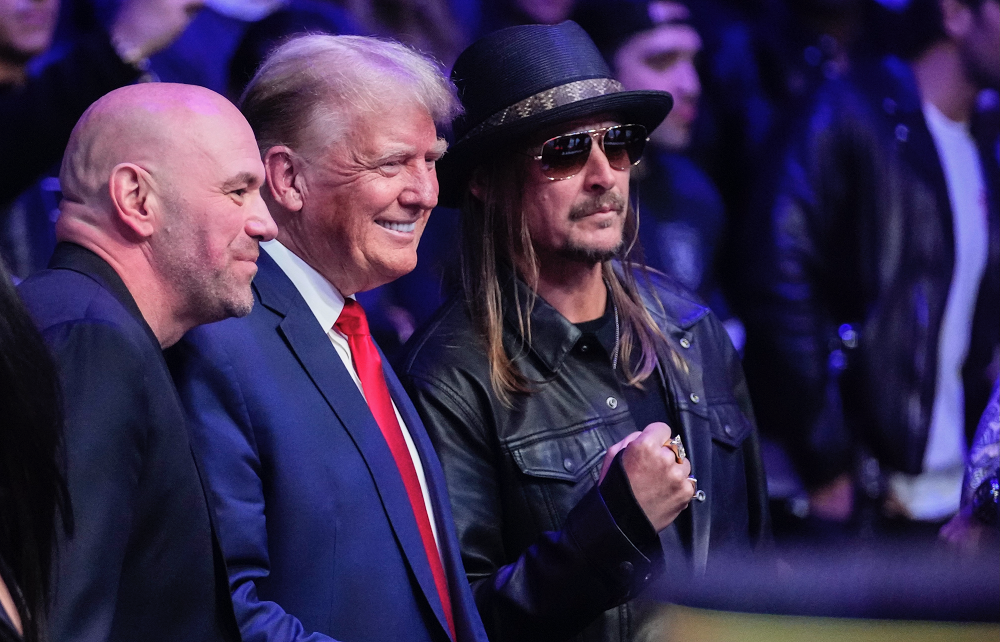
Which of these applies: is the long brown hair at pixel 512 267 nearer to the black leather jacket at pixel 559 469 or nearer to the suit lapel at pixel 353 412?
the black leather jacket at pixel 559 469

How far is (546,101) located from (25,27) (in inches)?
51.3

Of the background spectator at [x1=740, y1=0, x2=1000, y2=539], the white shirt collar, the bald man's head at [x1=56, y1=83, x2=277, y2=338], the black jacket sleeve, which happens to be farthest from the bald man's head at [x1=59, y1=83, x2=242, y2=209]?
the background spectator at [x1=740, y1=0, x2=1000, y2=539]

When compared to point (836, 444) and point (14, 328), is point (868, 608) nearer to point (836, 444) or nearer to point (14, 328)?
point (14, 328)

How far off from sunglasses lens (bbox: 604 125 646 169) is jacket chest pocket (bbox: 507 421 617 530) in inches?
24.4

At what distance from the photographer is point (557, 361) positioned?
2.57 meters

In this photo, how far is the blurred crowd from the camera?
401 centimetres

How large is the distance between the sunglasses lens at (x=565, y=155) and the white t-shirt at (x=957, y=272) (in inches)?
91.0

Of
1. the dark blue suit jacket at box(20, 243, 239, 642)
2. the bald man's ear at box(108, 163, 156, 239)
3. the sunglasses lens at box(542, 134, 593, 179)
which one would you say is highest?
the bald man's ear at box(108, 163, 156, 239)

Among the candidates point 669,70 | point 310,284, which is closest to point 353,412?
point 310,284

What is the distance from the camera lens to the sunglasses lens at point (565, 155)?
260 cm

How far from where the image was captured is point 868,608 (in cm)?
79

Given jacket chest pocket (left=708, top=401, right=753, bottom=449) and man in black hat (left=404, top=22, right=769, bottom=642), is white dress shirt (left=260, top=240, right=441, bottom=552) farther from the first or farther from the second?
jacket chest pocket (left=708, top=401, right=753, bottom=449)

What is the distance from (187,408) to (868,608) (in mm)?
1289

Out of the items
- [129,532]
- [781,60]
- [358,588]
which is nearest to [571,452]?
[358,588]
